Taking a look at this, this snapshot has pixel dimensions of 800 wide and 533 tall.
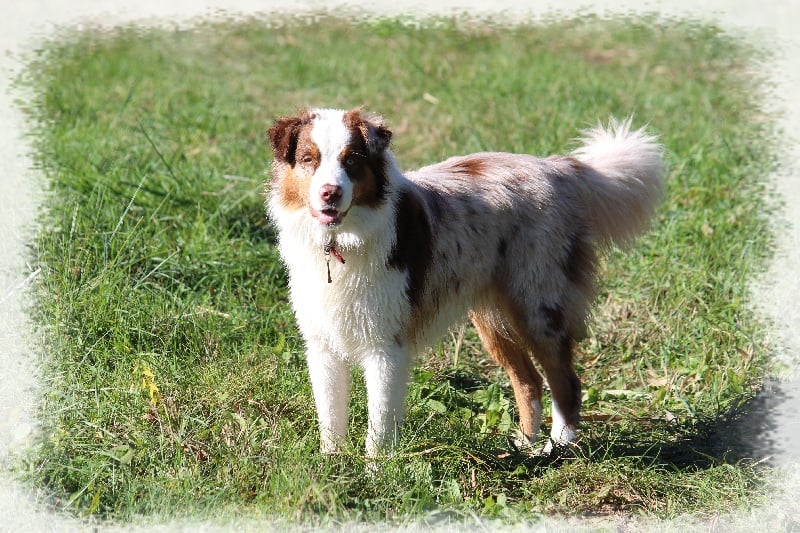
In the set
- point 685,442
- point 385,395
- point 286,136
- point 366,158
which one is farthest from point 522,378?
point 286,136

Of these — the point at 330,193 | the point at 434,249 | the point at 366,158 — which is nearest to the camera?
the point at 330,193

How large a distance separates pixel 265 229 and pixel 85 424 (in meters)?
2.52

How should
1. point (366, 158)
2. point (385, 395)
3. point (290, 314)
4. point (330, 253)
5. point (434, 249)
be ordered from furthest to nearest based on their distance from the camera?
1. point (290, 314)
2. point (434, 249)
3. point (385, 395)
4. point (330, 253)
5. point (366, 158)

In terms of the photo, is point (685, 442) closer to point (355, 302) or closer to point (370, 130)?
point (355, 302)

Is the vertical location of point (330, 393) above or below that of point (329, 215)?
below

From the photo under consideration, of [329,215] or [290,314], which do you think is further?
[290,314]

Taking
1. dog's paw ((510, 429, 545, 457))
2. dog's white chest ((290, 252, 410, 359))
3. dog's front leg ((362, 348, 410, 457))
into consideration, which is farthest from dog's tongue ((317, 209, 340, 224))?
dog's paw ((510, 429, 545, 457))

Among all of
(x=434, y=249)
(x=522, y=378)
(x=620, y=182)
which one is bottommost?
(x=522, y=378)

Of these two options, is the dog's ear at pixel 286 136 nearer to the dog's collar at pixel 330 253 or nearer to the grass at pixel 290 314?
the dog's collar at pixel 330 253

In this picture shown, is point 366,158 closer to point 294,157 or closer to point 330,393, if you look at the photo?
point 294,157

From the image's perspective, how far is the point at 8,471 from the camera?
4.25 metres

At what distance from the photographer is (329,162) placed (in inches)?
162

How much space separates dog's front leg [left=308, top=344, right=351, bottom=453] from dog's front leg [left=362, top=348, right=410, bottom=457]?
160 millimetres

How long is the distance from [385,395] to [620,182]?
194 centimetres
